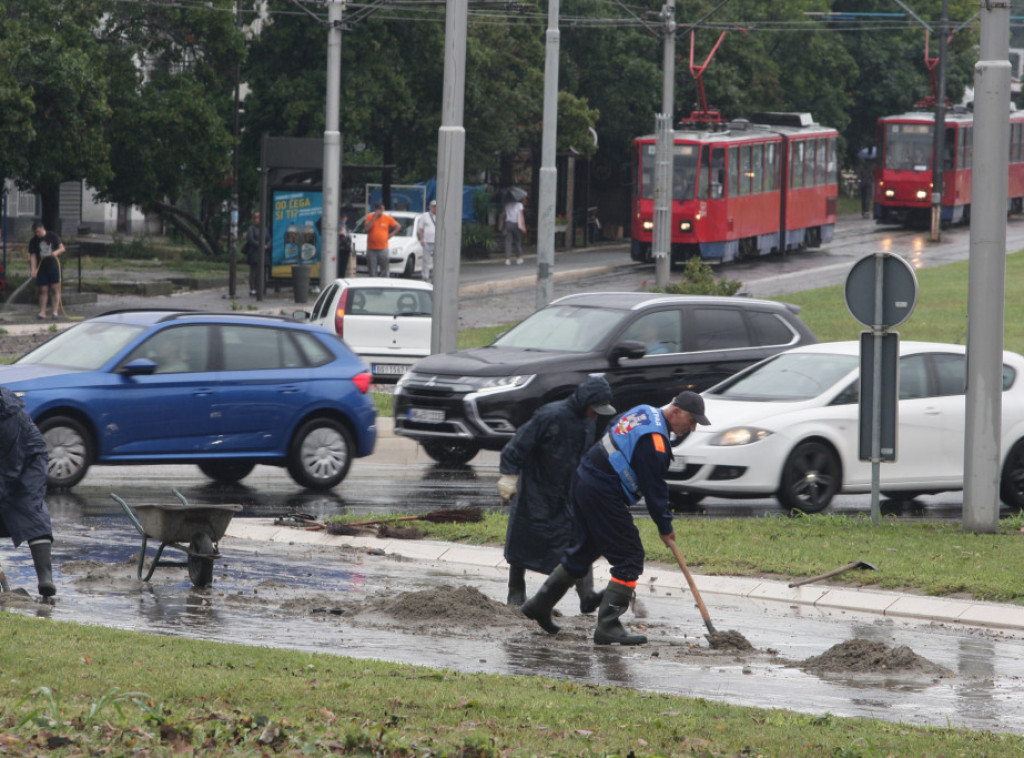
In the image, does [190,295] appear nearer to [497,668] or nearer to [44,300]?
[44,300]

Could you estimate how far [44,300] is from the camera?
2941cm

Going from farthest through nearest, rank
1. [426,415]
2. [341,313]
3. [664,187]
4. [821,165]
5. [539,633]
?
[821,165], [664,187], [341,313], [426,415], [539,633]

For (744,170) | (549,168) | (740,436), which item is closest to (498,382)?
(740,436)

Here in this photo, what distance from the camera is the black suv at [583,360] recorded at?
15.8 metres

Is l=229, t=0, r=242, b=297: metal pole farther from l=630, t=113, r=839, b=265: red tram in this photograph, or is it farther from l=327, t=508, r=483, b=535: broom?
l=327, t=508, r=483, b=535: broom

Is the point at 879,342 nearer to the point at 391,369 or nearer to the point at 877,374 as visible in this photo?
the point at 877,374

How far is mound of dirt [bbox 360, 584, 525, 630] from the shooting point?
937 centimetres

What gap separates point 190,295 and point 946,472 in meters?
23.8

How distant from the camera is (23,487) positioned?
9.45 m

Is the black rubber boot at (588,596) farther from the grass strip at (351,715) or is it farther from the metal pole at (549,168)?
the metal pole at (549,168)

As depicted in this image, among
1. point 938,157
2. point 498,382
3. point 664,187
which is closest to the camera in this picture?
point 498,382

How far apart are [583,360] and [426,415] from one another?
5.41ft

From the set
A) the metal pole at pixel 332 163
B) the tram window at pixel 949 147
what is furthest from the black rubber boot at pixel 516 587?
the tram window at pixel 949 147

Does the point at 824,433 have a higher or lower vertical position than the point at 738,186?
lower
